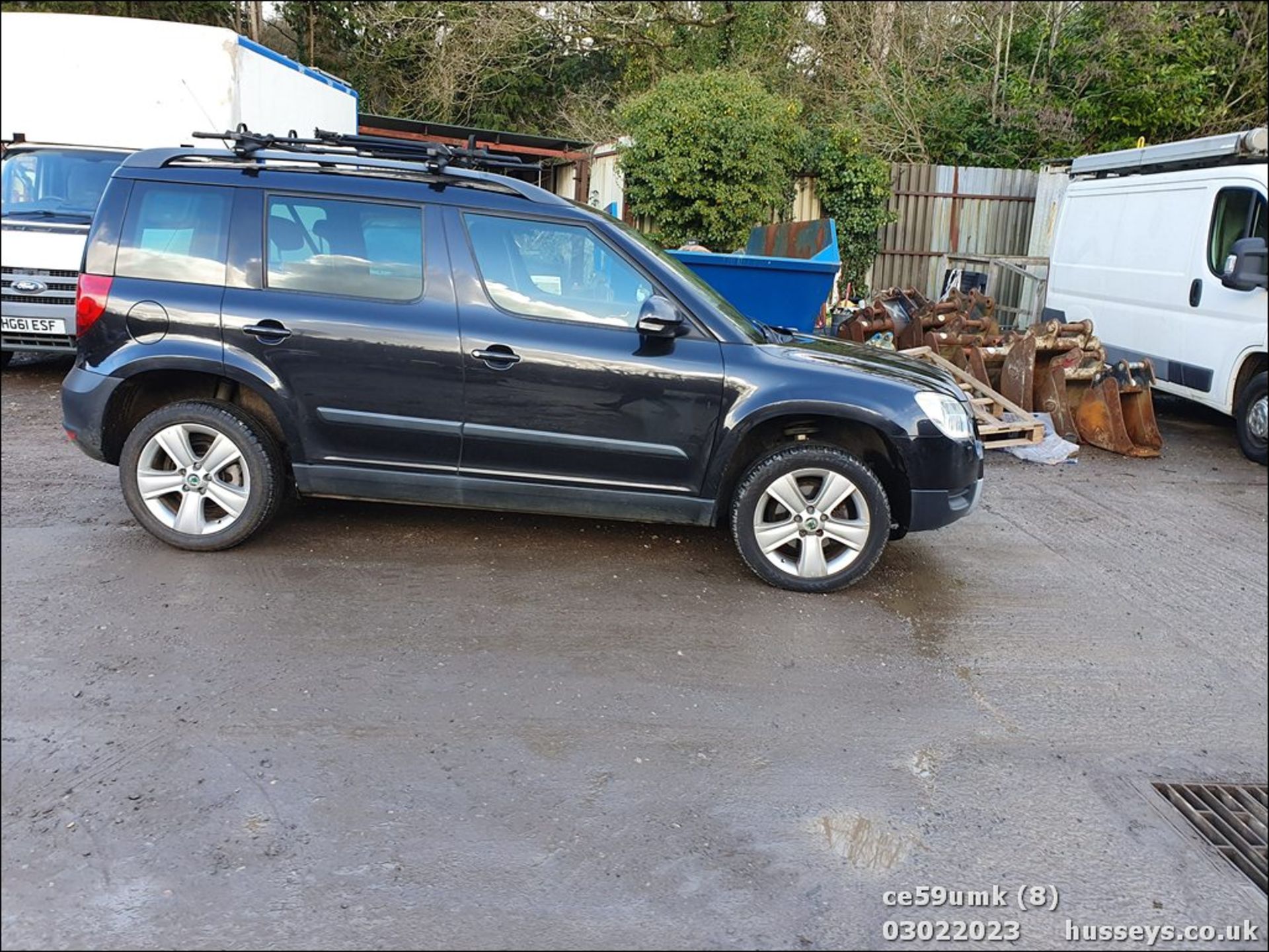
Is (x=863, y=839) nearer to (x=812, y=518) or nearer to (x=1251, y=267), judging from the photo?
(x=812, y=518)

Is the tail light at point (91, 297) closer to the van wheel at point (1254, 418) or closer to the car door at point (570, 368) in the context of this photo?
the car door at point (570, 368)

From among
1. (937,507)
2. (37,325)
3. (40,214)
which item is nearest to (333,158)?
(37,325)

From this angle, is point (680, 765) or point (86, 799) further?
point (680, 765)

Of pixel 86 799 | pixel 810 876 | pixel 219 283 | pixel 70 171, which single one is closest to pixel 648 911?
pixel 810 876

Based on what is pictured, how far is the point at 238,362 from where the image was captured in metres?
5.03

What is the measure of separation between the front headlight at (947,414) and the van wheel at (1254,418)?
418cm

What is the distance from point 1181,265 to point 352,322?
7495mm

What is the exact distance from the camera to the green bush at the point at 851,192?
48.2 feet

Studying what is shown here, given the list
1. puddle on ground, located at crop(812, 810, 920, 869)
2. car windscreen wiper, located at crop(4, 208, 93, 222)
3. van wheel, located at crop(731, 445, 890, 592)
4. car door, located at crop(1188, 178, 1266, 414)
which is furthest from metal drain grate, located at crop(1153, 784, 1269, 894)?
car door, located at crop(1188, 178, 1266, 414)

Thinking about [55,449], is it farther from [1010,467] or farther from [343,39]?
[343,39]

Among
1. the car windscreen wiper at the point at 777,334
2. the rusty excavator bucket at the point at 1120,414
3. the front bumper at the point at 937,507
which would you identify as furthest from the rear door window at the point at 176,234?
the rusty excavator bucket at the point at 1120,414

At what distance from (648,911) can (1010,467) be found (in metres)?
6.08

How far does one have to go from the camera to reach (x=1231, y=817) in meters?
3.40

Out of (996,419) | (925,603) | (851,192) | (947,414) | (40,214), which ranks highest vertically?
(851,192)
